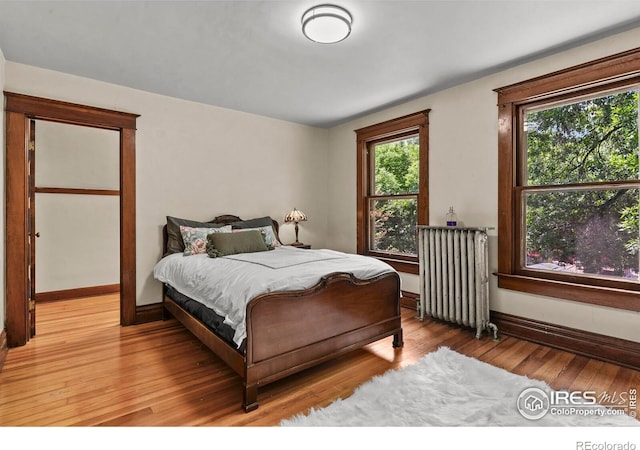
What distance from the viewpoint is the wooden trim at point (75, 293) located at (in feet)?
14.2

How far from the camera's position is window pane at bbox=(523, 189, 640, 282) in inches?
97.3

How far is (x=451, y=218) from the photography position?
340 centimetres

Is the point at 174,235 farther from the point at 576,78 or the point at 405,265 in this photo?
the point at 576,78

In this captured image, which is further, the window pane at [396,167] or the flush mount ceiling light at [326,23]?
the window pane at [396,167]

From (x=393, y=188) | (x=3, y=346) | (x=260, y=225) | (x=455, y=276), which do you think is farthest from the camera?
(x=393, y=188)

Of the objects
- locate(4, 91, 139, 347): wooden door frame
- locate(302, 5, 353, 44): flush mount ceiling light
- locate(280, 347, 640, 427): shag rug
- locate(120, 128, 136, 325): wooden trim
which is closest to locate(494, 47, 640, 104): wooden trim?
locate(302, 5, 353, 44): flush mount ceiling light

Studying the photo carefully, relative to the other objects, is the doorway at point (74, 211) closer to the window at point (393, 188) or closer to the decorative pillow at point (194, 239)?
the decorative pillow at point (194, 239)

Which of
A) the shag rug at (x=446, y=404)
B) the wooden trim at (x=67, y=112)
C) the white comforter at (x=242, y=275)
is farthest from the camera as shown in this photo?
the wooden trim at (x=67, y=112)

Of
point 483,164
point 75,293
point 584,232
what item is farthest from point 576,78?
point 75,293

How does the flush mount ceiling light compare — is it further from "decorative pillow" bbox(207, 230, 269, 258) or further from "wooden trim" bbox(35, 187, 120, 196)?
"wooden trim" bbox(35, 187, 120, 196)

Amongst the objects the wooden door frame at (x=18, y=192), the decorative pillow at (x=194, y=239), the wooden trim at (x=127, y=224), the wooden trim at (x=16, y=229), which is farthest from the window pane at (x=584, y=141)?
the wooden trim at (x=16, y=229)

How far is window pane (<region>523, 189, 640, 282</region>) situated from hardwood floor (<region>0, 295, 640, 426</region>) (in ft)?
2.42

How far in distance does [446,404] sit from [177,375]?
5.96 feet

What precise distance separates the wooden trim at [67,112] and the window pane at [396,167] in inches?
115
